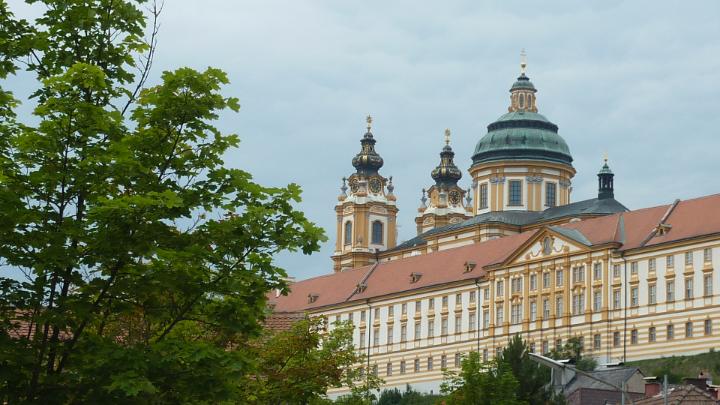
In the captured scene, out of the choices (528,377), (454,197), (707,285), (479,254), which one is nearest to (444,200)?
(454,197)

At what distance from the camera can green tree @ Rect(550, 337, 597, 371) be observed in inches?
4306

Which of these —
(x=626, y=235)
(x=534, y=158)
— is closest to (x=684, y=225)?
(x=626, y=235)

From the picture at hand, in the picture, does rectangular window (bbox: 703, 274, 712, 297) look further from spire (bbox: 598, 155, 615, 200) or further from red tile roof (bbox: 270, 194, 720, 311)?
spire (bbox: 598, 155, 615, 200)

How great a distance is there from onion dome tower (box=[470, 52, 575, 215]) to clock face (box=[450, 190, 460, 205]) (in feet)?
72.5

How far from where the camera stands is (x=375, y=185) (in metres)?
183

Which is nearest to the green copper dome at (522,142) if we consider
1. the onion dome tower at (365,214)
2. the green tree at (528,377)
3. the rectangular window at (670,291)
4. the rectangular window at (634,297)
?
the onion dome tower at (365,214)

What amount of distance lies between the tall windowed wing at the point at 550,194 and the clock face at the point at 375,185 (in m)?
27.4

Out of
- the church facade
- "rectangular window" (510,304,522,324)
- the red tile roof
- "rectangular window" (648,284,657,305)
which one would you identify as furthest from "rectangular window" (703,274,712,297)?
"rectangular window" (510,304,522,324)

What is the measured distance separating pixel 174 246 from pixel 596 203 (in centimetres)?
12753

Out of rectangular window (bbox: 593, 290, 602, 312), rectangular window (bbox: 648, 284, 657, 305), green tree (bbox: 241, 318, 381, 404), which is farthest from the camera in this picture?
rectangular window (bbox: 593, 290, 602, 312)

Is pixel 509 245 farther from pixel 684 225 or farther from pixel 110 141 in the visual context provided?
pixel 110 141

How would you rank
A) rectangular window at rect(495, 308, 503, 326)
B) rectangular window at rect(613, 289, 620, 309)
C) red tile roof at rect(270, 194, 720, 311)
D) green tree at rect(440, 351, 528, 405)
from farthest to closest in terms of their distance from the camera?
rectangular window at rect(495, 308, 503, 326)
rectangular window at rect(613, 289, 620, 309)
red tile roof at rect(270, 194, 720, 311)
green tree at rect(440, 351, 528, 405)

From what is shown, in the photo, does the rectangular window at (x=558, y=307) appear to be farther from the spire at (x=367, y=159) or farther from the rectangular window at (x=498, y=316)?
the spire at (x=367, y=159)

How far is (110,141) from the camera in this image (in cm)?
2180
